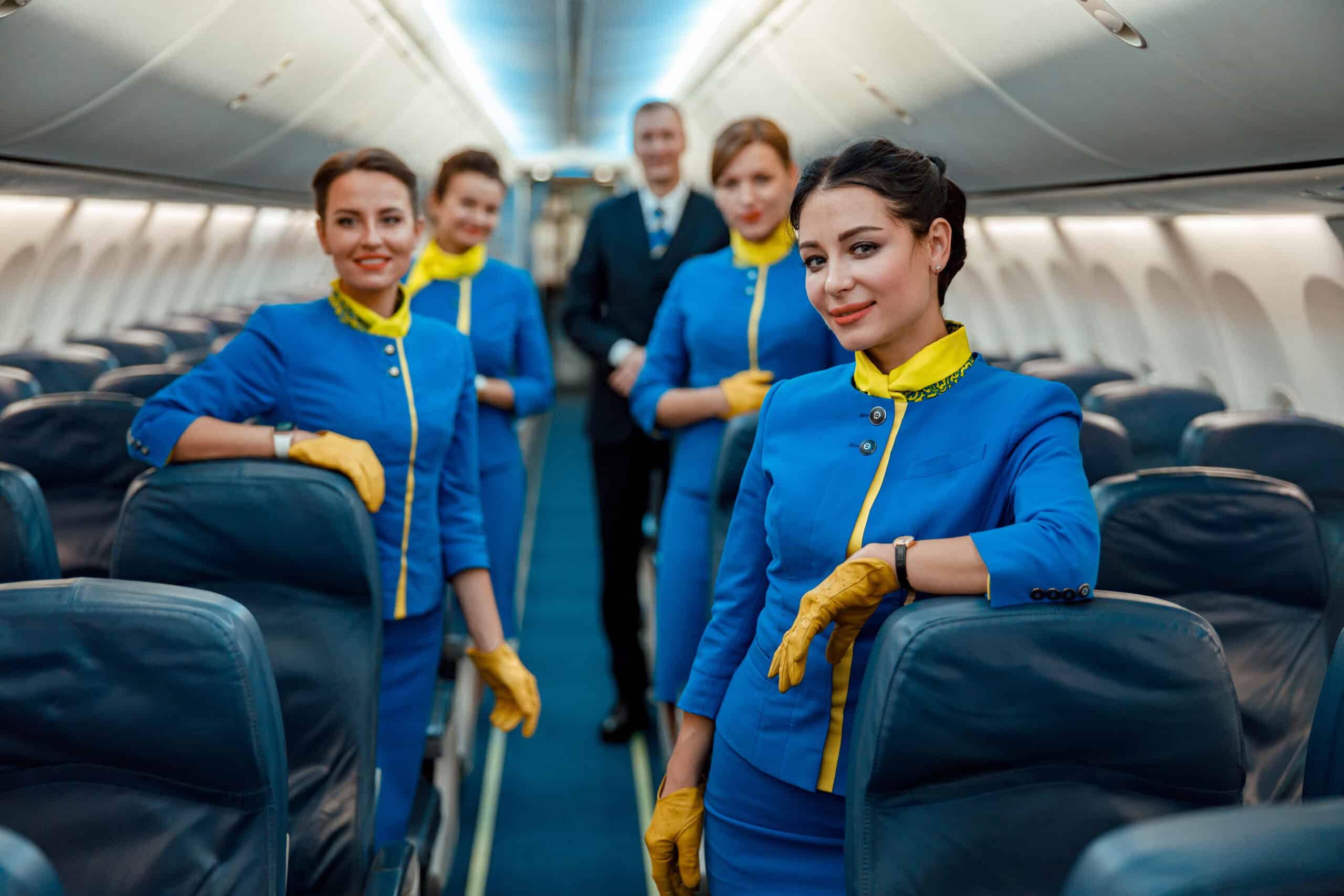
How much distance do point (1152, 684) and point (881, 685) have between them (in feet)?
1.08

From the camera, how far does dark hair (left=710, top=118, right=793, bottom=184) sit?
3010 mm

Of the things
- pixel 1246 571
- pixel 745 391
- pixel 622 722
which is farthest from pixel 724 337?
pixel 622 722

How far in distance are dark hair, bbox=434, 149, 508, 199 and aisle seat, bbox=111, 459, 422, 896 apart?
1.77 m

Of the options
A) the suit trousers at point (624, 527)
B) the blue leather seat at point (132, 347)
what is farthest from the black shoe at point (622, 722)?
the blue leather seat at point (132, 347)

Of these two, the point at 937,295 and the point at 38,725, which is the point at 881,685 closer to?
the point at 937,295

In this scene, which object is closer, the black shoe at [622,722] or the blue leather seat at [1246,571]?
the blue leather seat at [1246,571]

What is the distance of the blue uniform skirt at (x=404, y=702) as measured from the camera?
102 inches

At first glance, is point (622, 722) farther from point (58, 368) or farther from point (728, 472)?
point (58, 368)

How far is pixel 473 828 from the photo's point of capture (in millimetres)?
3949

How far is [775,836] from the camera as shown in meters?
1.72

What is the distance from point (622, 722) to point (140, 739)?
314cm

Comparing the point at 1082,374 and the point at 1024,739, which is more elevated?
the point at 1082,374

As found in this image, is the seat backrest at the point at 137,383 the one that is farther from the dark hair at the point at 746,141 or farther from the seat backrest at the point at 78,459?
the dark hair at the point at 746,141

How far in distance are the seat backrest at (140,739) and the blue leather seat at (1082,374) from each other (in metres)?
4.18
